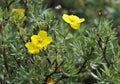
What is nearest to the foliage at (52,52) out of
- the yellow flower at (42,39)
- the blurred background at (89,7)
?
the yellow flower at (42,39)

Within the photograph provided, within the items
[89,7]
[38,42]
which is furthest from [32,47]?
[89,7]

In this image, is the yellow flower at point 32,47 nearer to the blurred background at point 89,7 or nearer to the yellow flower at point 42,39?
the yellow flower at point 42,39

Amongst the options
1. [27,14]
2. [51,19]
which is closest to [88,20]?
[27,14]

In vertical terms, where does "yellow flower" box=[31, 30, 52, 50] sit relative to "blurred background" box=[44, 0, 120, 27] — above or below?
above

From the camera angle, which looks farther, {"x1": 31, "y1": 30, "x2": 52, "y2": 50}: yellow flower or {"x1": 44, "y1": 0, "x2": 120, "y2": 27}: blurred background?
{"x1": 44, "y1": 0, "x2": 120, "y2": 27}: blurred background

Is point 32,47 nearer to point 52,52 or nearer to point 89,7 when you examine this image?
point 52,52

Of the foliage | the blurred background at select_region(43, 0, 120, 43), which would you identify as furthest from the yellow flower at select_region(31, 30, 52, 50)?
the blurred background at select_region(43, 0, 120, 43)

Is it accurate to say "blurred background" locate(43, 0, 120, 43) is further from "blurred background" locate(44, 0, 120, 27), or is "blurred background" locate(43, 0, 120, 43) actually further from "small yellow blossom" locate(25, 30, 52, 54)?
"small yellow blossom" locate(25, 30, 52, 54)
